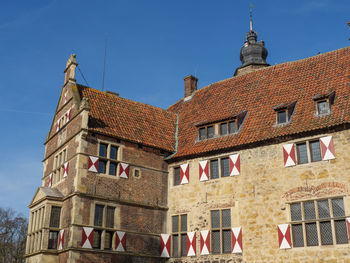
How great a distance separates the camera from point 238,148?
18250 millimetres

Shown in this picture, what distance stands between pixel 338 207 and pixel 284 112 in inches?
184

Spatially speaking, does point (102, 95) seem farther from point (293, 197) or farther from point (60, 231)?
point (293, 197)

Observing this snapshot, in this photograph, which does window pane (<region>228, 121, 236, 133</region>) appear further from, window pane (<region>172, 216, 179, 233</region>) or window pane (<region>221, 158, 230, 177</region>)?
window pane (<region>172, 216, 179, 233</region>)

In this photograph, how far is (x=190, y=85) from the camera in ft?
85.2

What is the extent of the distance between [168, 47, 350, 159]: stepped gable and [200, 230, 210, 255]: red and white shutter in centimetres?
354

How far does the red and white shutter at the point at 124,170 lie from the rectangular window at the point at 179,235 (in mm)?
3013

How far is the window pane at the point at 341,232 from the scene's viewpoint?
48.2 ft

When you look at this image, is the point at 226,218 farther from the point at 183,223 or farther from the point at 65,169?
the point at 65,169

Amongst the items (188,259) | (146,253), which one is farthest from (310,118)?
(146,253)

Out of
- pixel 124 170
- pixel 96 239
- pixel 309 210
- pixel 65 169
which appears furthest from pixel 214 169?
pixel 65 169

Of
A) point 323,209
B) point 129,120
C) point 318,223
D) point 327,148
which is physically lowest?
point 318,223

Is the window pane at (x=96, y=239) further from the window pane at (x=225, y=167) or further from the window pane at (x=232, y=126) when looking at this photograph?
the window pane at (x=232, y=126)

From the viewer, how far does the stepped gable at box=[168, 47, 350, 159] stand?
1708 centimetres

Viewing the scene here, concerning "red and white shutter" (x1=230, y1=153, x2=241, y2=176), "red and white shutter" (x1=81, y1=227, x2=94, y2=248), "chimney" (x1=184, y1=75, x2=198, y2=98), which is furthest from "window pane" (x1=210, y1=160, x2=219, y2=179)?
"chimney" (x1=184, y1=75, x2=198, y2=98)
